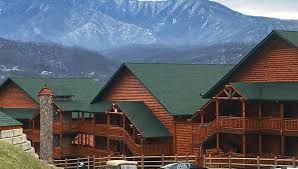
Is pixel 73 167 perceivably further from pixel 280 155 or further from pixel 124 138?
pixel 280 155

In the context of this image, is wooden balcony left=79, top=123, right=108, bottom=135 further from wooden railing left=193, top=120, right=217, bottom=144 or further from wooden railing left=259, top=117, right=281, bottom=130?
wooden railing left=259, top=117, right=281, bottom=130

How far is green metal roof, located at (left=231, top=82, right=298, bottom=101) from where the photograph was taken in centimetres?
4184

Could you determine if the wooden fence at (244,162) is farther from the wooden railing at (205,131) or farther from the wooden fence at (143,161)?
the wooden railing at (205,131)

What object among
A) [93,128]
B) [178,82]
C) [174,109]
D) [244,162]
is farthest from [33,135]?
[244,162]

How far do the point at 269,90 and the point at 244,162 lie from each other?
518 centimetres

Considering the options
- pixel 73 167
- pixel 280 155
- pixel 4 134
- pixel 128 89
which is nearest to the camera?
pixel 4 134

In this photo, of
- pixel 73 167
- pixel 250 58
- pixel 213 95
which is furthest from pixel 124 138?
pixel 250 58

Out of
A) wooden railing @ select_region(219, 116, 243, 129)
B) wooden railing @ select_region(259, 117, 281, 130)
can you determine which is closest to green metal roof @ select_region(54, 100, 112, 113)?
wooden railing @ select_region(219, 116, 243, 129)

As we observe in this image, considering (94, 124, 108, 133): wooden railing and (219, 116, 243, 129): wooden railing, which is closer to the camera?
(219, 116, 243, 129): wooden railing

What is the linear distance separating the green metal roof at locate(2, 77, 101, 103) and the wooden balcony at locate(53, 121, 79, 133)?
13.2 feet

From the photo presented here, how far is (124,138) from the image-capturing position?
175 feet

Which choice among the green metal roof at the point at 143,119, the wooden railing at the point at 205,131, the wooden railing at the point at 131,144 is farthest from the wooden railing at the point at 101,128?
the wooden railing at the point at 205,131

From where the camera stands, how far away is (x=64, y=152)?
203 ft

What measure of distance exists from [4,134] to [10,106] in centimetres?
3266
